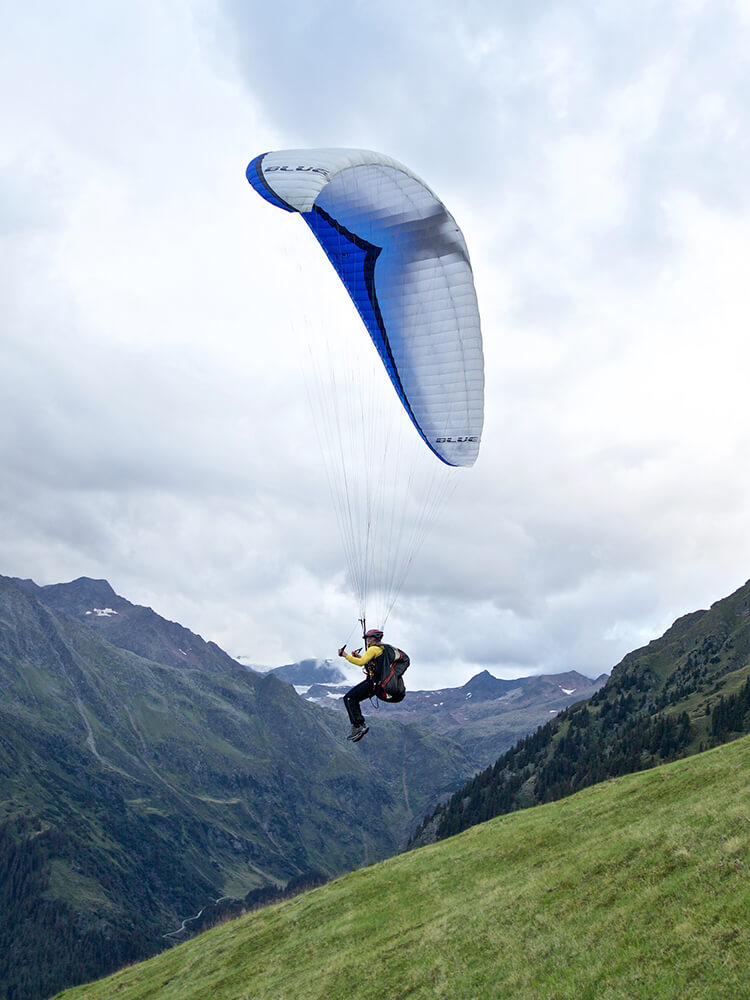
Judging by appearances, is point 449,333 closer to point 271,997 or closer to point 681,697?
point 271,997

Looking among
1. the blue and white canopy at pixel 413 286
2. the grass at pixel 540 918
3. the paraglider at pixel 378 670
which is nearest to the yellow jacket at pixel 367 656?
the paraglider at pixel 378 670

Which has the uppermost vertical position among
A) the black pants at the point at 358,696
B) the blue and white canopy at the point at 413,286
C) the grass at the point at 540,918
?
the blue and white canopy at the point at 413,286

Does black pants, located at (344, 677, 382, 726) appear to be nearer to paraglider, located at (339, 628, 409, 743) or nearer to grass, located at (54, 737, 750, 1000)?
paraglider, located at (339, 628, 409, 743)

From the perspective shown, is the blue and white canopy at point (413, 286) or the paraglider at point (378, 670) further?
the blue and white canopy at point (413, 286)

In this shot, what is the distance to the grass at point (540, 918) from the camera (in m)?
Result: 15.8

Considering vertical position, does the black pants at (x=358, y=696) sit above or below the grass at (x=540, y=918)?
above

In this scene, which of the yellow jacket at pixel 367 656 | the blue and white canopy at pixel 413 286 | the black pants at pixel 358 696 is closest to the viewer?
the yellow jacket at pixel 367 656

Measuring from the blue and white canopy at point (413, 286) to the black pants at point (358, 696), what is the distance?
10594mm

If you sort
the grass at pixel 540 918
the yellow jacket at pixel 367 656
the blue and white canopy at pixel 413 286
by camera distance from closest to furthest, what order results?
the grass at pixel 540 918
the yellow jacket at pixel 367 656
the blue and white canopy at pixel 413 286

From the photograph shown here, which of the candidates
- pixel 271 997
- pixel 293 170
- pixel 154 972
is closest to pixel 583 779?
pixel 154 972

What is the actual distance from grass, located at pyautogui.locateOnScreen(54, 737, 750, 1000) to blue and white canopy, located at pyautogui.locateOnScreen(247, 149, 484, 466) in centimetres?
1564

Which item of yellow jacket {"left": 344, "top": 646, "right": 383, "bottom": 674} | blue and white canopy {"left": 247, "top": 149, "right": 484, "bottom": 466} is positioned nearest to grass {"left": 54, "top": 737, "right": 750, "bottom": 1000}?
yellow jacket {"left": 344, "top": 646, "right": 383, "bottom": 674}

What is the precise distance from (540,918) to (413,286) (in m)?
22.5

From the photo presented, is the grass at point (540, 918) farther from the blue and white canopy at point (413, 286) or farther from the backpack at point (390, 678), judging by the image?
the blue and white canopy at point (413, 286)
